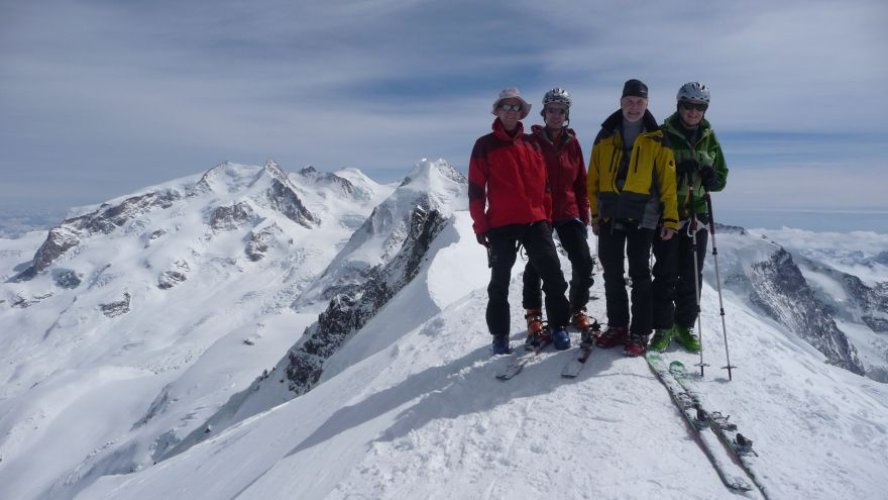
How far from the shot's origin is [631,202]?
7.19 m

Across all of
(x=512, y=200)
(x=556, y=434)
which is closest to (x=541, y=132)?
(x=512, y=200)

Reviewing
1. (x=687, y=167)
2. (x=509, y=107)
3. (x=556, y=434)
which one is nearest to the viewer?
(x=556, y=434)

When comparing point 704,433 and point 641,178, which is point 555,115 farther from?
point 704,433

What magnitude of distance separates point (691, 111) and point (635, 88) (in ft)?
3.01

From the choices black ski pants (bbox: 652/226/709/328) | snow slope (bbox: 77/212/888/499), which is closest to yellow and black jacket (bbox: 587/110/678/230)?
black ski pants (bbox: 652/226/709/328)

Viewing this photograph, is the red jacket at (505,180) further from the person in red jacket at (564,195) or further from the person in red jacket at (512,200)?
the person in red jacket at (564,195)

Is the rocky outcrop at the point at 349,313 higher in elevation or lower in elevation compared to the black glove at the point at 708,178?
lower

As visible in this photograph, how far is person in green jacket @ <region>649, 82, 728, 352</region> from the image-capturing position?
7.45 m

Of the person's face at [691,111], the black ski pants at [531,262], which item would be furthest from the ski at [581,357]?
the person's face at [691,111]

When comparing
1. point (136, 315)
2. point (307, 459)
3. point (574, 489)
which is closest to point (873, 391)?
point (574, 489)

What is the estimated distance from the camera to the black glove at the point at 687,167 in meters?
7.50

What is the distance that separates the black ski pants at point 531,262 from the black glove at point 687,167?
6.20 ft

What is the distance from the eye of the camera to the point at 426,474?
5.64 m

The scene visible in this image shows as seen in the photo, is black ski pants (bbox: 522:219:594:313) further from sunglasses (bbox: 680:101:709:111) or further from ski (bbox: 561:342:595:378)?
sunglasses (bbox: 680:101:709:111)
